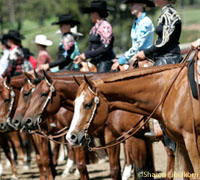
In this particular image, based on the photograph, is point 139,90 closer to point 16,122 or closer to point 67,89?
point 67,89

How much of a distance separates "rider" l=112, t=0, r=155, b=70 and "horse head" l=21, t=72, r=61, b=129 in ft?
3.68

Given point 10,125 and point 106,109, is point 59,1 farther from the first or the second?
point 106,109

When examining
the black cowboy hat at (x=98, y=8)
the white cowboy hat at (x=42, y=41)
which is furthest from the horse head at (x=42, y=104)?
the white cowboy hat at (x=42, y=41)

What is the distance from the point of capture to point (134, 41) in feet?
25.5

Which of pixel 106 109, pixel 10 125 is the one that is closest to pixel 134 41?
pixel 106 109

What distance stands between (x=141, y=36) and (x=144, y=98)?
2027 millimetres

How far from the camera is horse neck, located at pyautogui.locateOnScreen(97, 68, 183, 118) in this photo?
577 centimetres

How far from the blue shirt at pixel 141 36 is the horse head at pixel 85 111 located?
204cm

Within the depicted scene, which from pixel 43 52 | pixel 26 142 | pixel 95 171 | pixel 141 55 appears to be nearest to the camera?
pixel 141 55

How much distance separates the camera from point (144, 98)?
5816 mm

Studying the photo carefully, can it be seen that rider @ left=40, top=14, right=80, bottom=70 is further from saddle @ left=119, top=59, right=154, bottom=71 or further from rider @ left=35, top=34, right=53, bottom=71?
saddle @ left=119, top=59, right=154, bottom=71

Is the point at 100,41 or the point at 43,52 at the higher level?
the point at 100,41

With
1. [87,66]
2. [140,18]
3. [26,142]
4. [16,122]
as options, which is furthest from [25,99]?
[26,142]

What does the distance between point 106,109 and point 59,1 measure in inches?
1334
